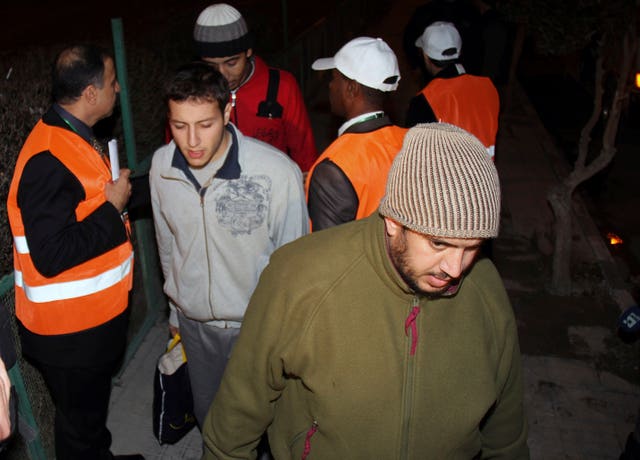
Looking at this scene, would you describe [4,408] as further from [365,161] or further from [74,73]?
[365,161]

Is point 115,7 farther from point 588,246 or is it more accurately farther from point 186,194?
point 186,194

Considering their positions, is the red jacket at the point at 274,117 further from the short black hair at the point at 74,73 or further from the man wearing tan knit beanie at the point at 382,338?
the man wearing tan knit beanie at the point at 382,338

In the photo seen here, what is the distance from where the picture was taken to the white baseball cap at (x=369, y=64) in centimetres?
355

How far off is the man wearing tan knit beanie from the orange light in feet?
21.1

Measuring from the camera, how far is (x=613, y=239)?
7973 mm

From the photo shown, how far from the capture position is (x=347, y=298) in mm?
2010

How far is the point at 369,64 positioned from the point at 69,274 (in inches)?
76.3

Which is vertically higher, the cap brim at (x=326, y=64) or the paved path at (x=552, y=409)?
the cap brim at (x=326, y=64)

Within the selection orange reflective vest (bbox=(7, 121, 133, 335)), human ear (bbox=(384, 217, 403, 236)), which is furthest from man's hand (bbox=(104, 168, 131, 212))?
human ear (bbox=(384, 217, 403, 236))

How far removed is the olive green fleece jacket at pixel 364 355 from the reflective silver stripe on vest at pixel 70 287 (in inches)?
47.8

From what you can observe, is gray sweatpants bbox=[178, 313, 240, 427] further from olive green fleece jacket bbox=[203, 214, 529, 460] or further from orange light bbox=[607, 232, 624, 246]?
orange light bbox=[607, 232, 624, 246]

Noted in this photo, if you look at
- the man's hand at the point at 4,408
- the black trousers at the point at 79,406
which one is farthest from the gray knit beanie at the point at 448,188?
the black trousers at the point at 79,406

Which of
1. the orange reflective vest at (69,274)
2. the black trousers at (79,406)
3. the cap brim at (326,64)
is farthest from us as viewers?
the cap brim at (326,64)

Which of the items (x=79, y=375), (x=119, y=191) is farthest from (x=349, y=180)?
(x=79, y=375)
